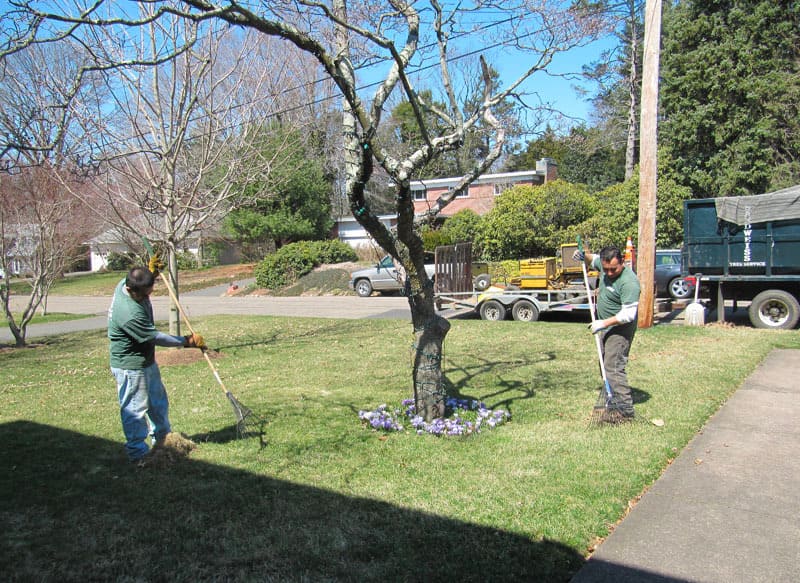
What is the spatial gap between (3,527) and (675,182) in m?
26.4

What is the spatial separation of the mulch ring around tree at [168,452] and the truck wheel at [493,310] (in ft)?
32.5

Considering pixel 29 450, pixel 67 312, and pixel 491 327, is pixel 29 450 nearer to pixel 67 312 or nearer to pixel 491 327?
pixel 491 327

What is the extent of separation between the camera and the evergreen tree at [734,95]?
2314 centimetres

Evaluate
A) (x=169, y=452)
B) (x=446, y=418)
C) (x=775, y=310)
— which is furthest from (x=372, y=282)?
(x=169, y=452)

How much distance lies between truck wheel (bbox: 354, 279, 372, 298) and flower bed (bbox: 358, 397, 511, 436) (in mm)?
17339

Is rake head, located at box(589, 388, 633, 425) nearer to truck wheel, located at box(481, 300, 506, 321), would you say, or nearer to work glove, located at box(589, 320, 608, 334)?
work glove, located at box(589, 320, 608, 334)

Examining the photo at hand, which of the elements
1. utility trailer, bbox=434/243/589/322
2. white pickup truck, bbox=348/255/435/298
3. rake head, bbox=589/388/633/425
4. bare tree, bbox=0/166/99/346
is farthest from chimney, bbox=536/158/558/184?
rake head, bbox=589/388/633/425

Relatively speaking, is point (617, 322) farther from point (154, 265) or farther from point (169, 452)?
point (154, 265)

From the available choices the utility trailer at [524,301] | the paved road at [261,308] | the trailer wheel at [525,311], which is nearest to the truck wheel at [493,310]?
the utility trailer at [524,301]

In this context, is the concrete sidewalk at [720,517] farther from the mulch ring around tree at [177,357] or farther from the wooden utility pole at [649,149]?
the mulch ring around tree at [177,357]

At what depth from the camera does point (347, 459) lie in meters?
5.39

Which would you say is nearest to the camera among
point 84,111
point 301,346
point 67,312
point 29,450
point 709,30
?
point 29,450

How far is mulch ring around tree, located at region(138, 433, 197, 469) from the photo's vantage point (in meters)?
5.29

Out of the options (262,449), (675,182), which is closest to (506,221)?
(675,182)
